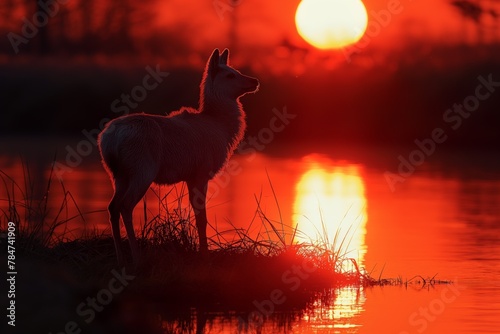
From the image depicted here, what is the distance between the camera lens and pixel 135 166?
35.1ft

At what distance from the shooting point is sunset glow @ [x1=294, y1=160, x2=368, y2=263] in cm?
1406

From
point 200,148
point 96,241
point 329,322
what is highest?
point 200,148

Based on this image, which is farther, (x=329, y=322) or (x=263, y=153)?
(x=263, y=153)

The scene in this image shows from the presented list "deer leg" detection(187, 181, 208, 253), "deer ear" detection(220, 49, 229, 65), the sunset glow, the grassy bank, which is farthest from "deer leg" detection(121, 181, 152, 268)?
the sunset glow

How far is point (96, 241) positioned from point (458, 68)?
22.4 m

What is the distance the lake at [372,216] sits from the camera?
9.75m

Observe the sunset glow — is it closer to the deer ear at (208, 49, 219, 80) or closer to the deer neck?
the deer neck

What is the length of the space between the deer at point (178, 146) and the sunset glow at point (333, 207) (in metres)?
1.22

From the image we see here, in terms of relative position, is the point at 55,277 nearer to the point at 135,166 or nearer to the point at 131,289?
the point at 131,289

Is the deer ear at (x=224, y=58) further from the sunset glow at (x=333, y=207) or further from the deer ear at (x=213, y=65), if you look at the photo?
the sunset glow at (x=333, y=207)

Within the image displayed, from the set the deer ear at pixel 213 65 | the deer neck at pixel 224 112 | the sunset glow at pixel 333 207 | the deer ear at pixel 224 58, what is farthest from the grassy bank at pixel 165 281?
the deer ear at pixel 224 58

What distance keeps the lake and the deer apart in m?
0.52

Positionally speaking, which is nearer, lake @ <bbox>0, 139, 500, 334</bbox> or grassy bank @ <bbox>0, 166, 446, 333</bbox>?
grassy bank @ <bbox>0, 166, 446, 333</bbox>

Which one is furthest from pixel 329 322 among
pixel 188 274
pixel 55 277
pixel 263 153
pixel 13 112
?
pixel 13 112
